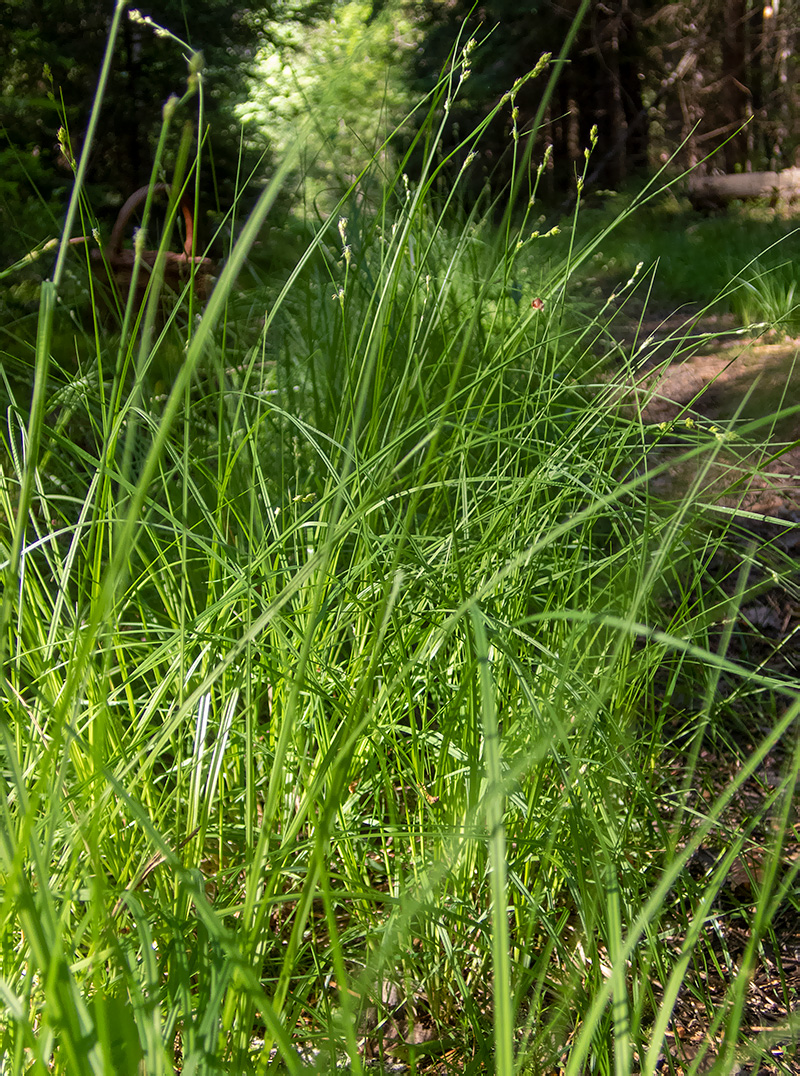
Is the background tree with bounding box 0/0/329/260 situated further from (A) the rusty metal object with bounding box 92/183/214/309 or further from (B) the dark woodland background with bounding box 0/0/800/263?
(A) the rusty metal object with bounding box 92/183/214/309

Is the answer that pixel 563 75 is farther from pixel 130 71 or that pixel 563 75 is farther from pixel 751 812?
pixel 751 812

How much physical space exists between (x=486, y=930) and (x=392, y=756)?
44 cm

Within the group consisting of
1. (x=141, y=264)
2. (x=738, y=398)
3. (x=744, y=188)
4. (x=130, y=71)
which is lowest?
(x=738, y=398)

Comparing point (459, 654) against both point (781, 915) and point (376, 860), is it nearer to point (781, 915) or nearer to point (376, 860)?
point (376, 860)

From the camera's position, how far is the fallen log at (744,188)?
782cm

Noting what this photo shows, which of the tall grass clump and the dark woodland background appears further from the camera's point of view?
the dark woodland background

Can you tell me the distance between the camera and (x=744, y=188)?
27.0ft

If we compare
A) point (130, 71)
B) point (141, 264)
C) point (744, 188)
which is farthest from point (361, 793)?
point (744, 188)

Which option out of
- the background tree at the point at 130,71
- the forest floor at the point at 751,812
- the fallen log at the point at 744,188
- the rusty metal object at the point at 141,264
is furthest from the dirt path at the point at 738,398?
the fallen log at the point at 744,188

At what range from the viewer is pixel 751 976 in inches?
Result: 39.9

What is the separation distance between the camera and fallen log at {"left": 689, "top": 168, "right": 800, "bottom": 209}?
308 inches

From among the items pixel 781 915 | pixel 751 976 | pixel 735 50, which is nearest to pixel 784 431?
pixel 781 915

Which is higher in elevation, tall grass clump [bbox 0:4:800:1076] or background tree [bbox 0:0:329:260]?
background tree [bbox 0:0:329:260]

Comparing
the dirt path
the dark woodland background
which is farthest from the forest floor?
the dark woodland background
